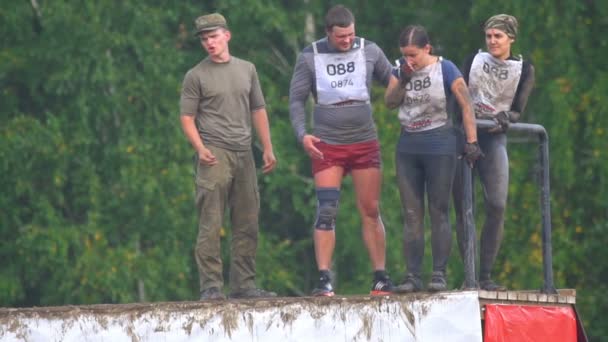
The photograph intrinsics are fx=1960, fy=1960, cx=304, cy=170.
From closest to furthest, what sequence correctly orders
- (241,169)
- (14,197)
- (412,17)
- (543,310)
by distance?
(543,310) → (241,169) → (14,197) → (412,17)

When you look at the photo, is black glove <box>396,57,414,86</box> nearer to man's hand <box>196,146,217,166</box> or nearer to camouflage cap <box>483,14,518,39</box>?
camouflage cap <box>483,14,518,39</box>

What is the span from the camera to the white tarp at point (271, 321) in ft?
29.5

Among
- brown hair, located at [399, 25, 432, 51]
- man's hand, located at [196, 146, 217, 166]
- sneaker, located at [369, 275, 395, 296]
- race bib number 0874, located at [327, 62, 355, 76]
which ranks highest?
brown hair, located at [399, 25, 432, 51]

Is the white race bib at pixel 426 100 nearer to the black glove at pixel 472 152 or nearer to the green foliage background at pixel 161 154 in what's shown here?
the black glove at pixel 472 152

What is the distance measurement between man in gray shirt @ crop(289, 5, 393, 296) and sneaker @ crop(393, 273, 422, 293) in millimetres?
493

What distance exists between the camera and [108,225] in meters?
24.2

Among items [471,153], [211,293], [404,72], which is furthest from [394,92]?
[211,293]

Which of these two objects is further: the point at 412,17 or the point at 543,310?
the point at 412,17

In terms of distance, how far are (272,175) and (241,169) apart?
48.4 feet

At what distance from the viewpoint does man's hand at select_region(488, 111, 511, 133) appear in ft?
32.9

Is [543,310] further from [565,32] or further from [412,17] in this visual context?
[412,17]

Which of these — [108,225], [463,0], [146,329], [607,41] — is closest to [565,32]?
[607,41]

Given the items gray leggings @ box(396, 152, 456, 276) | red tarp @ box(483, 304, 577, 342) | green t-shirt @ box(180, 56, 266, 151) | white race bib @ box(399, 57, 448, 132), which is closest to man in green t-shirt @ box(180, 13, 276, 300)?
green t-shirt @ box(180, 56, 266, 151)

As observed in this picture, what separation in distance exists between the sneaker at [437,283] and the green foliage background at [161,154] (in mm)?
12859
